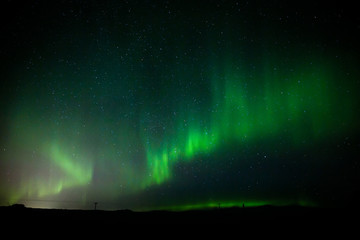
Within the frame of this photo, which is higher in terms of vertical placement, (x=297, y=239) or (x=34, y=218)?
(x=34, y=218)

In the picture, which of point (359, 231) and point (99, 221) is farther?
point (99, 221)

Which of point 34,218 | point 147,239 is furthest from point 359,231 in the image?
point 34,218

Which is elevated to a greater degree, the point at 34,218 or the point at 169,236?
the point at 34,218

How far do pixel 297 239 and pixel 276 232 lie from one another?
984 millimetres

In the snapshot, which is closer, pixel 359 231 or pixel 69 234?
pixel 69 234

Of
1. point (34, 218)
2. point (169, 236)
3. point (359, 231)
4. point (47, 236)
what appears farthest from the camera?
point (34, 218)

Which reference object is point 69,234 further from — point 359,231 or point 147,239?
point 359,231

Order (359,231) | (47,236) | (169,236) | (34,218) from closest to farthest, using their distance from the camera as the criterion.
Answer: (47,236), (169,236), (359,231), (34,218)

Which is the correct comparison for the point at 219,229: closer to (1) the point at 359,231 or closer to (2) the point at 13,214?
(1) the point at 359,231

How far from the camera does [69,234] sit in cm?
830

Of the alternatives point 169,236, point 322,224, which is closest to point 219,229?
point 169,236

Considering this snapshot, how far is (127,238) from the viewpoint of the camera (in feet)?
27.3

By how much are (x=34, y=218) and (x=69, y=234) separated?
296 cm

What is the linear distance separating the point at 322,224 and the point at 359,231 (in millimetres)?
1427
